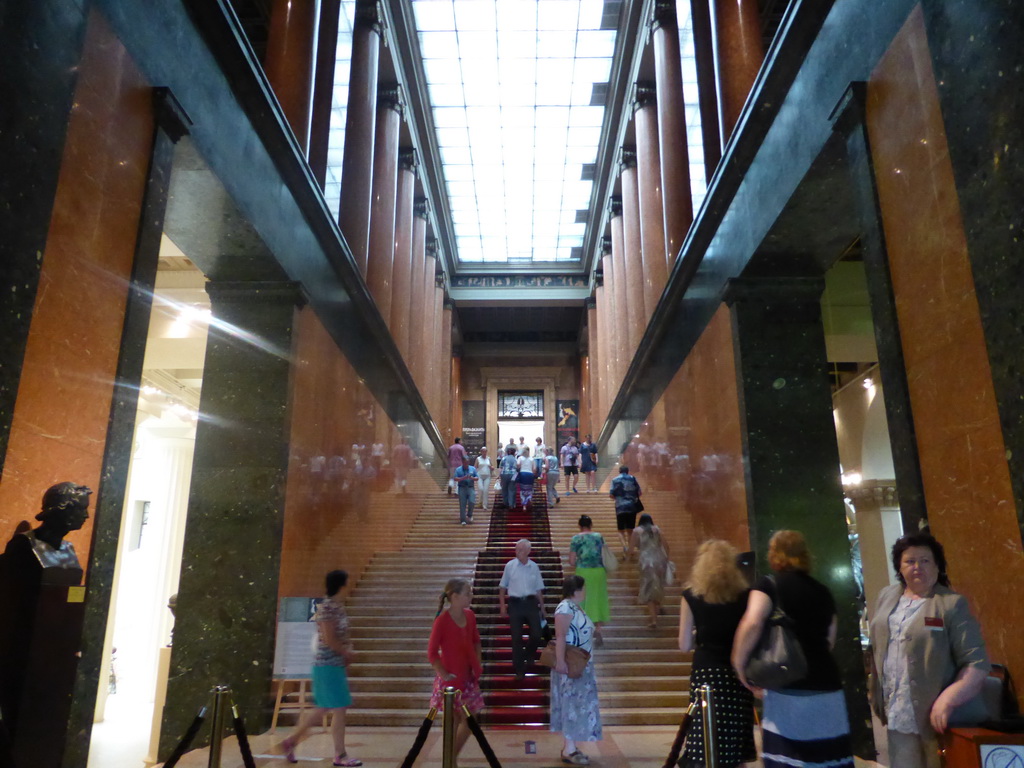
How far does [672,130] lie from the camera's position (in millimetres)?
11781

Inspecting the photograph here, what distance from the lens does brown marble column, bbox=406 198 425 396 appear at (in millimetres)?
17656

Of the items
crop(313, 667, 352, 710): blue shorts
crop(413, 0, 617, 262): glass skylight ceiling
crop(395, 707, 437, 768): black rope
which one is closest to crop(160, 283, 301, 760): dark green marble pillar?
crop(313, 667, 352, 710): blue shorts

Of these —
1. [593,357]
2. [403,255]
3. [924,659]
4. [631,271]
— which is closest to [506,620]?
[924,659]

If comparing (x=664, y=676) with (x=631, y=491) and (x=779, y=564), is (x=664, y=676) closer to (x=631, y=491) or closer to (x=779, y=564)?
(x=631, y=491)

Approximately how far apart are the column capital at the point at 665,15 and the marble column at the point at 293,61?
20.2ft

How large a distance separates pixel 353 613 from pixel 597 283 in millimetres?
16349

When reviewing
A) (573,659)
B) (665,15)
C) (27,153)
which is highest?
(665,15)

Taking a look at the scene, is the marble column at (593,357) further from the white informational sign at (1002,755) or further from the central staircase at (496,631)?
the white informational sign at (1002,755)

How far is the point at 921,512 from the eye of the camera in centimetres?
427

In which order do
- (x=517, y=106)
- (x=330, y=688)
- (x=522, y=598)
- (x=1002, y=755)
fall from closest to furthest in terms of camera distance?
(x=1002, y=755) < (x=330, y=688) < (x=522, y=598) < (x=517, y=106)

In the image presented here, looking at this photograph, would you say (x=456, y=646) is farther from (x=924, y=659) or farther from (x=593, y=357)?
(x=593, y=357)

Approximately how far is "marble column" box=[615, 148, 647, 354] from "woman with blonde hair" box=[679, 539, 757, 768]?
1092 cm

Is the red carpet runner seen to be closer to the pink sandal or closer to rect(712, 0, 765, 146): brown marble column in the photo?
the pink sandal

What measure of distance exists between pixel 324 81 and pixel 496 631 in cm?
743
